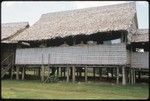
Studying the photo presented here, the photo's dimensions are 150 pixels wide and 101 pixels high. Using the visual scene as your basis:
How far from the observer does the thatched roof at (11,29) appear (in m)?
27.5

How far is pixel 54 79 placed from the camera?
24078 mm

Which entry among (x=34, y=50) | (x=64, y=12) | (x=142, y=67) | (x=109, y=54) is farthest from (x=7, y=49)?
(x=142, y=67)

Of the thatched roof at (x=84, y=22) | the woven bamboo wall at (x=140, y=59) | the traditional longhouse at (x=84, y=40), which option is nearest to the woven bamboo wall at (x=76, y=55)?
the traditional longhouse at (x=84, y=40)

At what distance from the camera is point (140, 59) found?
22.7m

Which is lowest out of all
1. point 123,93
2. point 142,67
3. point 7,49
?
point 123,93

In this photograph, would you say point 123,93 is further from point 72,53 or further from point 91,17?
point 91,17

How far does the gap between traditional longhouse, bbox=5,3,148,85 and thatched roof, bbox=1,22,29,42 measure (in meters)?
1.44

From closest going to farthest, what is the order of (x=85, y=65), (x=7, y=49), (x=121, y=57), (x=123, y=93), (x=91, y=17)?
(x=123, y=93), (x=121, y=57), (x=85, y=65), (x=91, y=17), (x=7, y=49)

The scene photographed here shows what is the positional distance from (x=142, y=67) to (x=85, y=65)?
4.05 meters

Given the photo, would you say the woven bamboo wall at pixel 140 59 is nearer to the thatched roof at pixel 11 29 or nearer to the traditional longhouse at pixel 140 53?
the traditional longhouse at pixel 140 53

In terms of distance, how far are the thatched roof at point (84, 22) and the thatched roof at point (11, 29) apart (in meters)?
1.45

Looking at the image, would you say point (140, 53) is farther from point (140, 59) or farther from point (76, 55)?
point (76, 55)

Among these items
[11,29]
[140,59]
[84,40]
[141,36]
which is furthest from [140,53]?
[11,29]

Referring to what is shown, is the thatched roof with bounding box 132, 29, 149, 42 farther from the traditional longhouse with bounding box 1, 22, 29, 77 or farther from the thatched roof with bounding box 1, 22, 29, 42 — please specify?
the thatched roof with bounding box 1, 22, 29, 42
